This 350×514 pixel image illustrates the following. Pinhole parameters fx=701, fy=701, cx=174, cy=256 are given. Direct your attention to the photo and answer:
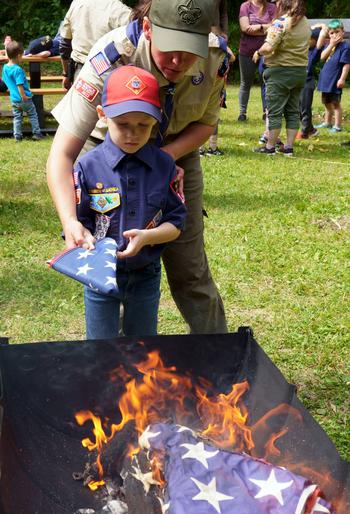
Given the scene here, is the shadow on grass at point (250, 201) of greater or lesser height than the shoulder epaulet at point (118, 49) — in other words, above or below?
below

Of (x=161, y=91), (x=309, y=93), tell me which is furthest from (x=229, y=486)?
(x=309, y=93)

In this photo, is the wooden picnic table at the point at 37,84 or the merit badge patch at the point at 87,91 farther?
A: the wooden picnic table at the point at 37,84

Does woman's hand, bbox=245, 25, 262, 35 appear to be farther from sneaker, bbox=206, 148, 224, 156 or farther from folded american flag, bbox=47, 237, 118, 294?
folded american flag, bbox=47, 237, 118, 294

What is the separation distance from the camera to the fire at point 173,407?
8.05 feet

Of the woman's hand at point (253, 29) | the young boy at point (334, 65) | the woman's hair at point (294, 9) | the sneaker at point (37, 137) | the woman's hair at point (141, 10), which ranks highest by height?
the woman's hair at point (141, 10)

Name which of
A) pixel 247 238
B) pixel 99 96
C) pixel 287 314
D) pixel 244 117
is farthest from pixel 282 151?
pixel 99 96

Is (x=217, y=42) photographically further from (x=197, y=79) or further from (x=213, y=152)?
(x=213, y=152)

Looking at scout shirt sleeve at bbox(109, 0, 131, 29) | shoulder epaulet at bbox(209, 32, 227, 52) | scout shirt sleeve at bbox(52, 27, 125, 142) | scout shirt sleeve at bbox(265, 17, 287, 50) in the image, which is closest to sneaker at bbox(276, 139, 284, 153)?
scout shirt sleeve at bbox(265, 17, 287, 50)

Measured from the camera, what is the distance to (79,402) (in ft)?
8.08

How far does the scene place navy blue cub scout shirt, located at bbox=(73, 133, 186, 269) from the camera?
2.65m

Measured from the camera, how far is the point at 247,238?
5.76 meters

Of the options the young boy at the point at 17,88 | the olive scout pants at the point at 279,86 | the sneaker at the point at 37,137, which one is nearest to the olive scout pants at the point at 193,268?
the olive scout pants at the point at 279,86

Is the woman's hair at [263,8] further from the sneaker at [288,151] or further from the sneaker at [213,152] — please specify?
the sneaker at [213,152]

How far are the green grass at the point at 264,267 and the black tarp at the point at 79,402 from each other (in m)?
0.85
